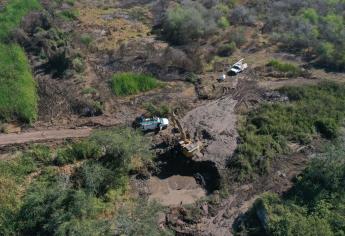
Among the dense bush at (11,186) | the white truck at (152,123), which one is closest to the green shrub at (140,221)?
the dense bush at (11,186)

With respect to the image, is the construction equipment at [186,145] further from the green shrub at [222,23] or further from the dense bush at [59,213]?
the green shrub at [222,23]

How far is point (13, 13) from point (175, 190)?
31008 mm

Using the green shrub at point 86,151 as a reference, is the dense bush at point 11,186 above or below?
below

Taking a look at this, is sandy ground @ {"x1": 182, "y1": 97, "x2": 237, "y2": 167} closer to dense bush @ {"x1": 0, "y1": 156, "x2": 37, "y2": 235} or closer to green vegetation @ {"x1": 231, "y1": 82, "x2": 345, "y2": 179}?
green vegetation @ {"x1": 231, "y1": 82, "x2": 345, "y2": 179}

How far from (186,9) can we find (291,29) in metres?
11.9

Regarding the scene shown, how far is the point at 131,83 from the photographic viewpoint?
40.8 meters

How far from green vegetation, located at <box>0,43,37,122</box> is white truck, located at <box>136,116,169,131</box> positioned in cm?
911

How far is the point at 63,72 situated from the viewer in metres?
41.8

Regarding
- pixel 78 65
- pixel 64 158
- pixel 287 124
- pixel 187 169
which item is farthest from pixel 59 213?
pixel 287 124

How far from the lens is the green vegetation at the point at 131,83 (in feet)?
132

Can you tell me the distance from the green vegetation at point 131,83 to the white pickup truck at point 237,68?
719 cm

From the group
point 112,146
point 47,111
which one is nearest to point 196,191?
point 112,146

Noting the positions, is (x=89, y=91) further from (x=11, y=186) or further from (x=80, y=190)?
(x=80, y=190)

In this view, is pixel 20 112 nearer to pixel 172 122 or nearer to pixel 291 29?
pixel 172 122
